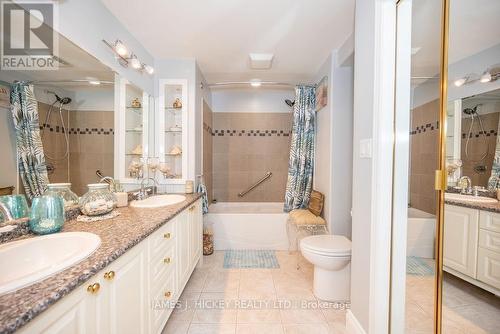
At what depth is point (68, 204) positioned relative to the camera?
1.33 meters

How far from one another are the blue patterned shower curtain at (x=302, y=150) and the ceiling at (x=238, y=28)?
44cm

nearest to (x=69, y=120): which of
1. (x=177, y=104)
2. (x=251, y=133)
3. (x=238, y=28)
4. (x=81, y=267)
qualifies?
(x=81, y=267)

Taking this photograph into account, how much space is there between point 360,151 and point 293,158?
1.56 m

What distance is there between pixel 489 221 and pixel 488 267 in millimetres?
169

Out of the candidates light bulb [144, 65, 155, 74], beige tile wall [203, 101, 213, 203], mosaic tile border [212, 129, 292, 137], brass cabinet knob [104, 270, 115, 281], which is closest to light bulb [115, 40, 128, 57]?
light bulb [144, 65, 155, 74]

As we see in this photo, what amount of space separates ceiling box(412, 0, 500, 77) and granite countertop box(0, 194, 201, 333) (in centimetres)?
154

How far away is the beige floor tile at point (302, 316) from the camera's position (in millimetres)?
1629

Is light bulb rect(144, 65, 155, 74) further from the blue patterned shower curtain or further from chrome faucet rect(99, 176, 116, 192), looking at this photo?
the blue patterned shower curtain

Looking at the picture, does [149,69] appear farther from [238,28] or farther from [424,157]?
[424,157]

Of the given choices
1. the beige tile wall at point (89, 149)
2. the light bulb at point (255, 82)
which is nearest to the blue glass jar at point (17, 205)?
the beige tile wall at point (89, 149)

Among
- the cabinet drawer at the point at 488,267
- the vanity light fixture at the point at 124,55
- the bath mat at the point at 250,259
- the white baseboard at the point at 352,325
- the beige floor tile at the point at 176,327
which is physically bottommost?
the beige floor tile at the point at 176,327

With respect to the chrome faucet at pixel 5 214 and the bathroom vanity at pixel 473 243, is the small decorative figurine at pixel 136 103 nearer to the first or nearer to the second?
the chrome faucet at pixel 5 214

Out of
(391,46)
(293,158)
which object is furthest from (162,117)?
(391,46)

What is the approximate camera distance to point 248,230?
289 centimetres
